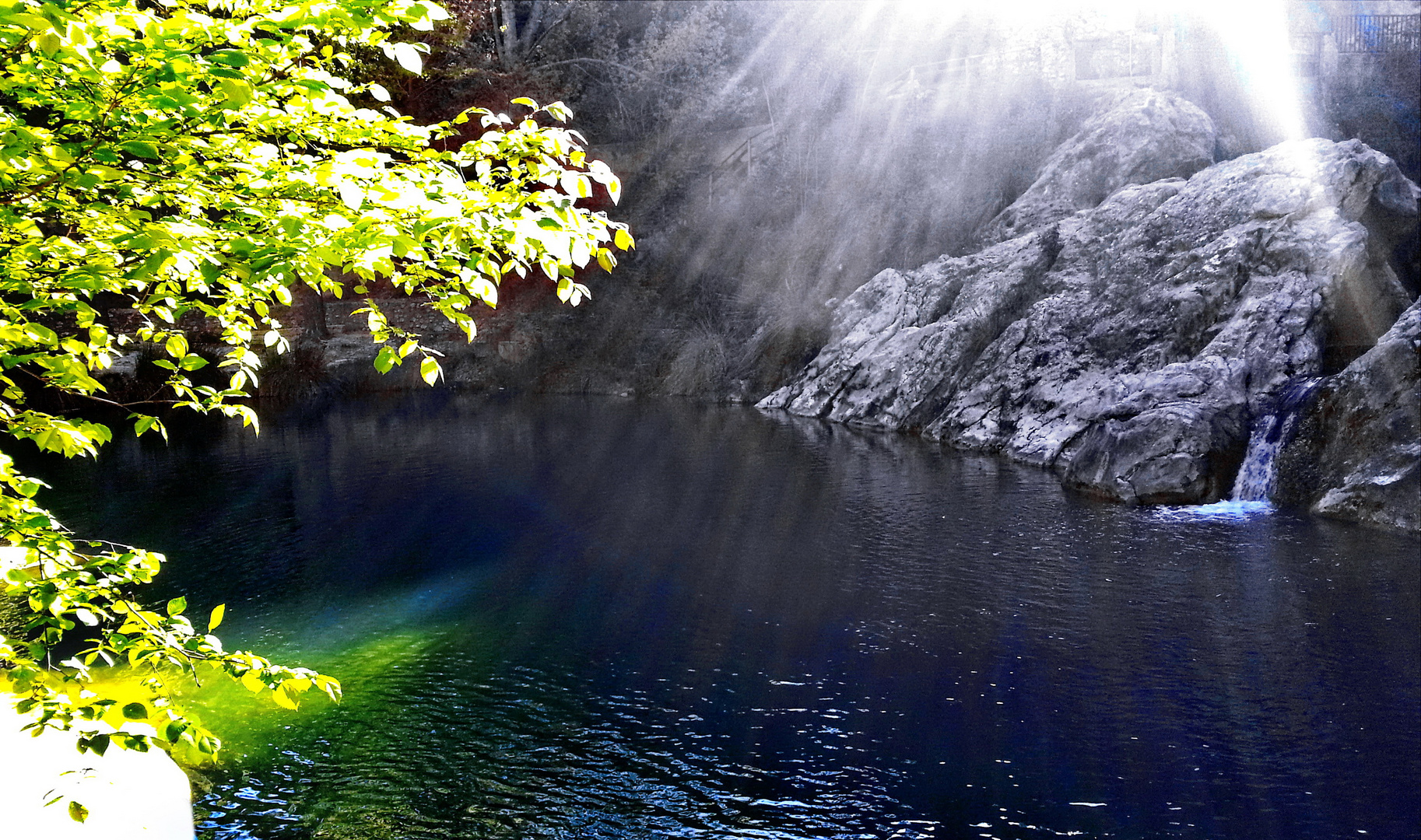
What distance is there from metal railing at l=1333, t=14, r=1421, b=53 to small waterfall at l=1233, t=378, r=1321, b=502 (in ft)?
72.3

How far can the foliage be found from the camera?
451 centimetres

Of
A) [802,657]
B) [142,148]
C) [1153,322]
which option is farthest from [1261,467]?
[142,148]

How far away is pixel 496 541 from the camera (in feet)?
64.7

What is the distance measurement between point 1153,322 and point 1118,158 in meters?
10.4

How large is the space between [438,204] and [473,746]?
773 cm

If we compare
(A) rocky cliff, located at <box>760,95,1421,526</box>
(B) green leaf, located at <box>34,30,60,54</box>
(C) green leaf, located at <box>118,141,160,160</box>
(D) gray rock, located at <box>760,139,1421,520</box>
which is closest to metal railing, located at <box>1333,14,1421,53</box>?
(A) rocky cliff, located at <box>760,95,1421,526</box>

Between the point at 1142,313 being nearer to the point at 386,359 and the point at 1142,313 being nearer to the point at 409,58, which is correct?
the point at 386,359

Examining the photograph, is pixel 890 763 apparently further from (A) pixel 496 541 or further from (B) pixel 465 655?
(A) pixel 496 541

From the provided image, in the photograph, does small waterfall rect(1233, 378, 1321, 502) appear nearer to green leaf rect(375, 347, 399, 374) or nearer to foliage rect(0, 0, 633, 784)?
foliage rect(0, 0, 633, 784)

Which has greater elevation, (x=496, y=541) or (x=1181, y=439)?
(x=1181, y=439)

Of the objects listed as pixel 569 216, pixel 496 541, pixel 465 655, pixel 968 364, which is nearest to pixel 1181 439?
pixel 968 364

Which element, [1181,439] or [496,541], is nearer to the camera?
[496,541]

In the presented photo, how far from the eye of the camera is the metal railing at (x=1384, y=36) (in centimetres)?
3716

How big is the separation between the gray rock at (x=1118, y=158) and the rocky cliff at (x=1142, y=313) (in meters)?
0.08
